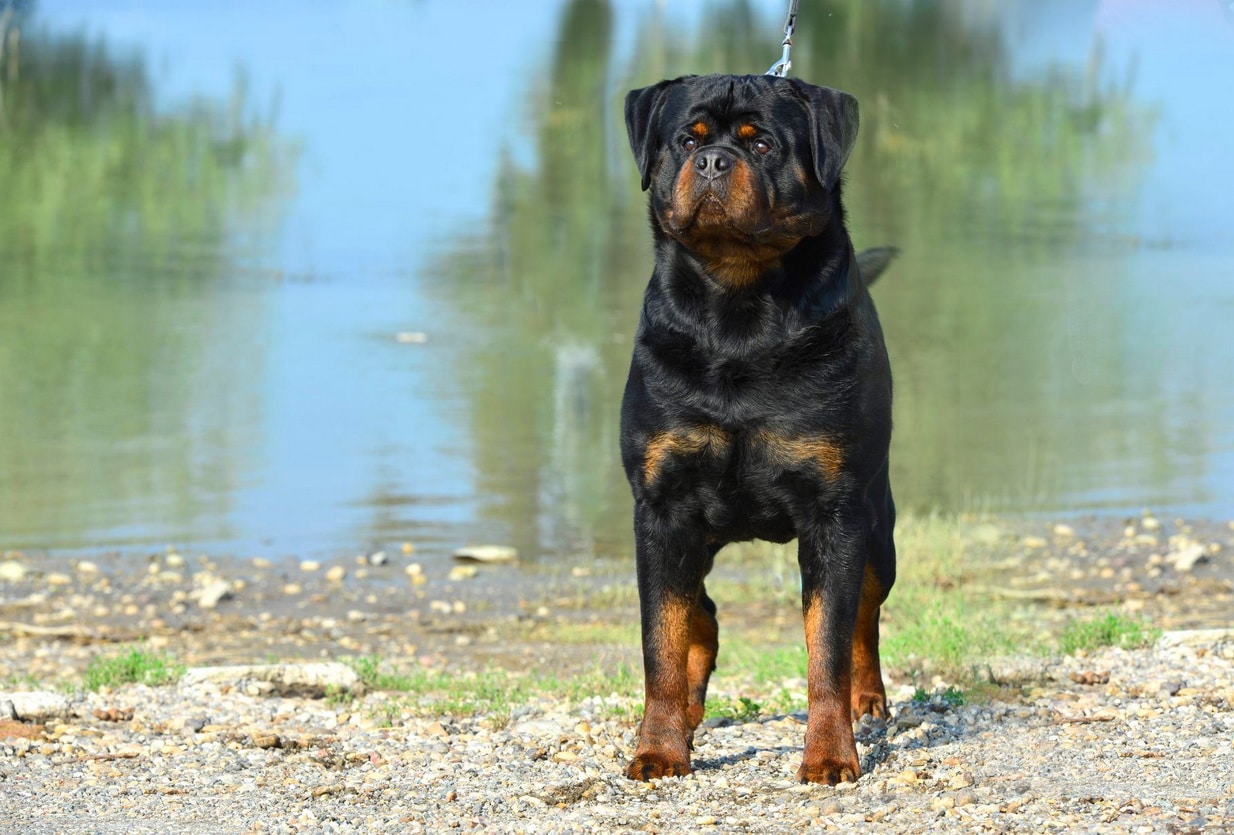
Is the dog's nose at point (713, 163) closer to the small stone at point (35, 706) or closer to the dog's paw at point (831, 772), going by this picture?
the dog's paw at point (831, 772)

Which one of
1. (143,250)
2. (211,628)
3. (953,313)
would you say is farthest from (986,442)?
(143,250)

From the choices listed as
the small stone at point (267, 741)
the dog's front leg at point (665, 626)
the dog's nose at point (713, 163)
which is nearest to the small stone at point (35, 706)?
the small stone at point (267, 741)

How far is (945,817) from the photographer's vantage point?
4.56 metres

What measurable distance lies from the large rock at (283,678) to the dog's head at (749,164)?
130 inches

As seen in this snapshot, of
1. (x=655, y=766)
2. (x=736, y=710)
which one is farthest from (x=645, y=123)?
(x=736, y=710)

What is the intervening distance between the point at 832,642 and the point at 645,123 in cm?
181

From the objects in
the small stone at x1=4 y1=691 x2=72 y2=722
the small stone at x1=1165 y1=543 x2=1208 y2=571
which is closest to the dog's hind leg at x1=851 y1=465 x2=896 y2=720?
the small stone at x1=4 y1=691 x2=72 y2=722

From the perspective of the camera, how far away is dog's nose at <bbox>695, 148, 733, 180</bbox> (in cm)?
470

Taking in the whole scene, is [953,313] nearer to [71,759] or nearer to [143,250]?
[143,250]

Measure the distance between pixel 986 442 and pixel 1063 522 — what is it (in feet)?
8.26

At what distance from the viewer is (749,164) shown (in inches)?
189

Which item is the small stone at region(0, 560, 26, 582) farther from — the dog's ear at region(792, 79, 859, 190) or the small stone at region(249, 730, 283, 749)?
the dog's ear at region(792, 79, 859, 190)

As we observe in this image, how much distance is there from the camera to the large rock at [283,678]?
23.7 ft

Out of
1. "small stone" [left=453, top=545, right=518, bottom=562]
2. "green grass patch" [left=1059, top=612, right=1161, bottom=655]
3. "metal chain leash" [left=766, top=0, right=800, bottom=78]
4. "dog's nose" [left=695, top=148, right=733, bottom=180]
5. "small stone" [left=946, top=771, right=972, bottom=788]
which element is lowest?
"small stone" [left=453, top=545, right=518, bottom=562]
